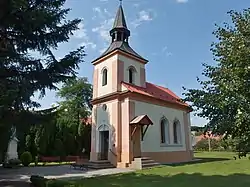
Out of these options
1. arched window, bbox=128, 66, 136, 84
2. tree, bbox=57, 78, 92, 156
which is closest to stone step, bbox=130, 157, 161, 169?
arched window, bbox=128, 66, 136, 84

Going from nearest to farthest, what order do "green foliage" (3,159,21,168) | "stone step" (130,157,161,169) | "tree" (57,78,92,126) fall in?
"stone step" (130,157,161,169), "green foliage" (3,159,21,168), "tree" (57,78,92,126)

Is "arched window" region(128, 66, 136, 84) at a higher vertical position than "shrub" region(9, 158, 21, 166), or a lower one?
higher

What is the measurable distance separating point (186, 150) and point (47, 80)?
1750 centimetres

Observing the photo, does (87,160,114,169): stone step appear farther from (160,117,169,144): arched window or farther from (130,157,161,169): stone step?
(160,117,169,144): arched window

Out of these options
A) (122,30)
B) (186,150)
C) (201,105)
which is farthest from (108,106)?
(201,105)

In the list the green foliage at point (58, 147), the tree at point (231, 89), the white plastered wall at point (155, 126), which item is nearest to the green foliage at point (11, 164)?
the green foliage at point (58, 147)

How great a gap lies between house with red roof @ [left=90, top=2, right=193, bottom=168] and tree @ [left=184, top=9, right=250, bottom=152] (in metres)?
11.9

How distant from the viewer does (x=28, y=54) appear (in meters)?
10.5

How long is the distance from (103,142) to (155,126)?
466 cm

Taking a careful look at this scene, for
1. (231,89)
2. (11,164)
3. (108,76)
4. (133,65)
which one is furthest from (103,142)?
(231,89)

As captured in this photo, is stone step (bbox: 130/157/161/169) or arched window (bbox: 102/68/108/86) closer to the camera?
stone step (bbox: 130/157/161/169)

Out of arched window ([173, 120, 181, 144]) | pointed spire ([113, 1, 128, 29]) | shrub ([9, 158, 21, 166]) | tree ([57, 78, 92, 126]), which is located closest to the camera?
shrub ([9, 158, 21, 166])

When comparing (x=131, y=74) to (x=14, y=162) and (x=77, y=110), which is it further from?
(x=77, y=110)

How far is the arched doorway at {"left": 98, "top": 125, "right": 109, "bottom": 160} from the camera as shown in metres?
20.2
